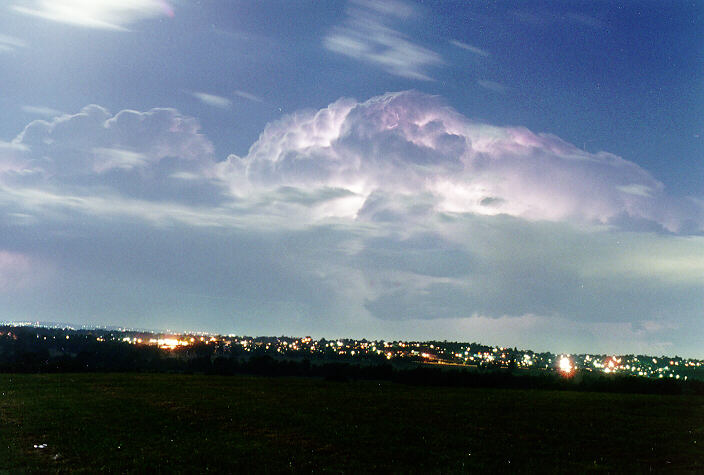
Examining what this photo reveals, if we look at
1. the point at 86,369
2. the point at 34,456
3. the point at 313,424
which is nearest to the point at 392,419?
the point at 313,424

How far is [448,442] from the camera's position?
136 feet

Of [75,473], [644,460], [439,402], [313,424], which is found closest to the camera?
[75,473]

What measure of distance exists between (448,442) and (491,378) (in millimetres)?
76855

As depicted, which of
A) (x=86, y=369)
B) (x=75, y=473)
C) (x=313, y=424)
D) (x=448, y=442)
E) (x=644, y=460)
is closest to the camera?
(x=75, y=473)

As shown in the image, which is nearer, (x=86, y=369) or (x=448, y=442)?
(x=448, y=442)

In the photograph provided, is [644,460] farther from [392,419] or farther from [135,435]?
[135,435]

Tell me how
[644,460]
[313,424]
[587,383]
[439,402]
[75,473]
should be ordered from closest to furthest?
[75,473] < [644,460] < [313,424] < [439,402] < [587,383]

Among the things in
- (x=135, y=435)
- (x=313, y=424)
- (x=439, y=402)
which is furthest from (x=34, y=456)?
(x=439, y=402)

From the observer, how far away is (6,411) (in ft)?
168

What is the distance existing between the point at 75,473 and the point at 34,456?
5.21 metres

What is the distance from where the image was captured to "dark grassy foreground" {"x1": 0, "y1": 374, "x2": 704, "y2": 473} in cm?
3431

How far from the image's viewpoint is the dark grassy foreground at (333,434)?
34.3 m

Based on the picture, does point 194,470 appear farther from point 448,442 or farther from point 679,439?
point 679,439

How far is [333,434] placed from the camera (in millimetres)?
43594
